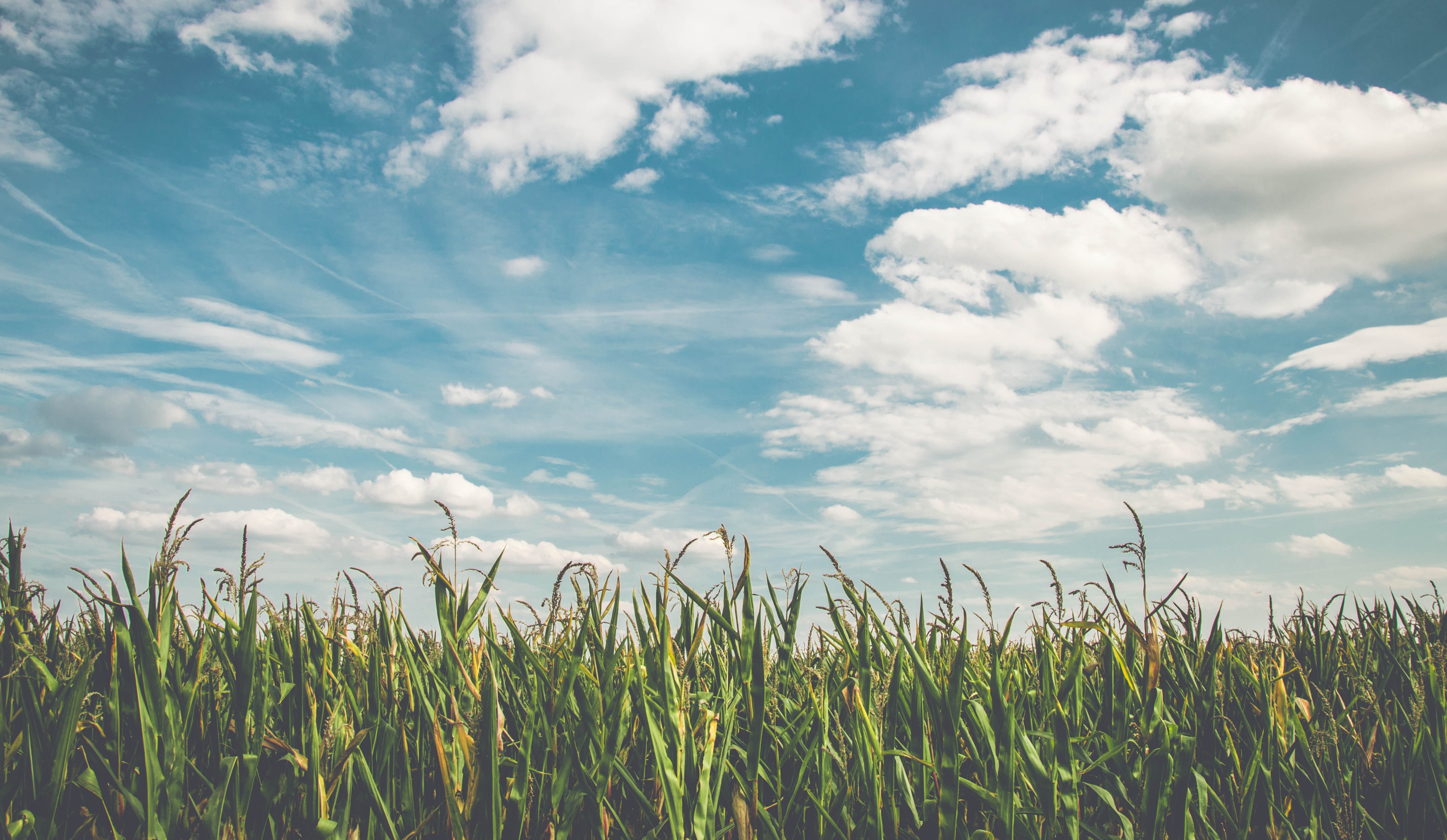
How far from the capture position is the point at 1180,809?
8.89ft

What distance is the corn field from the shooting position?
250 centimetres

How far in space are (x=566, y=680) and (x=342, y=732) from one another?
80 centimetres

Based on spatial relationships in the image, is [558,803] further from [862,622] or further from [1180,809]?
[1180,809]

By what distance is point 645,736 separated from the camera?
3004mm

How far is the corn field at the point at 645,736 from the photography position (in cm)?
250

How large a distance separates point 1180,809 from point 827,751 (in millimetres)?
1232

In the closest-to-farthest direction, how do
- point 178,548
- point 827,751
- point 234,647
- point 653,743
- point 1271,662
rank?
point 653,743, point 178,548, point 827,751, point 234,647, point 1271,662

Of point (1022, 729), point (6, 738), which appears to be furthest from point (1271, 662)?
point (6, 738)

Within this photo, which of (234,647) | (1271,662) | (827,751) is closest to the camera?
(827,751)

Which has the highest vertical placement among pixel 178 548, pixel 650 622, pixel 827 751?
pixel 178 548

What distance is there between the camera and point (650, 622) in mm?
3000

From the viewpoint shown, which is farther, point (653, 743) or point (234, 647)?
point (234, 647)

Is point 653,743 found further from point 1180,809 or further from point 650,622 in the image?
point 1180,809

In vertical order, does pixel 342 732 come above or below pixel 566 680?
below
